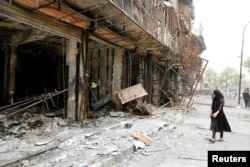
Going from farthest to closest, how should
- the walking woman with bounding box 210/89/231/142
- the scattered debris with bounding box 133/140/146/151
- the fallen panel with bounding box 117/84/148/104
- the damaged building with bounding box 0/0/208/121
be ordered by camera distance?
1. the fallen panel with bounding box 117/84/148/104
2. the walking woman with bounding box 210/89/231/142
3. the damaged building with bounding box 0/0/208/121
4. the scattered debris with bounding box 133/140/146/151

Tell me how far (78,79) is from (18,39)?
10.2 ft

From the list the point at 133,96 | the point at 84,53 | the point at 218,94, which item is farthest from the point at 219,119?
the point at 84,53

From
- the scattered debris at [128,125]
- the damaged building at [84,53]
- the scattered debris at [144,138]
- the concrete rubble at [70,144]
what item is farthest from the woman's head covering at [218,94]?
the damaged building at [84,53]

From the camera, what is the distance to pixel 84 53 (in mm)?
8586

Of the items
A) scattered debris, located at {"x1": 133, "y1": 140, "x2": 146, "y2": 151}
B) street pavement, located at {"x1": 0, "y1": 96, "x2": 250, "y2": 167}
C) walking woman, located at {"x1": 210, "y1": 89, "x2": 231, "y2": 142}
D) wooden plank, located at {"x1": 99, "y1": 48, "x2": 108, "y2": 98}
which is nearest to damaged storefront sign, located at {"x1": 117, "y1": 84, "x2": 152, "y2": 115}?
wooden plank, located at {"x1": 99, "y1": 48, "x2": 108, "y2": 98}

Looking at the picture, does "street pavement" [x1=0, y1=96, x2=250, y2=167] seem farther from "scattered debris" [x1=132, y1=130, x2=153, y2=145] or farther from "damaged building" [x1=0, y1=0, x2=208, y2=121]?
"damaged building" [x1=0, y1=0, x2=208, y2=121]

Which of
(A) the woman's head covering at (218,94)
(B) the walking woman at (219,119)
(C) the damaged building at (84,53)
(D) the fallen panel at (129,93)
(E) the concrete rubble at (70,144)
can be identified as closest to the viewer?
(E) the concrete rubble at (70,144)

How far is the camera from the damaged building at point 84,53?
689cm

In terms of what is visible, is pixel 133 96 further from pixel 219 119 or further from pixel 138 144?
pixel 138 144

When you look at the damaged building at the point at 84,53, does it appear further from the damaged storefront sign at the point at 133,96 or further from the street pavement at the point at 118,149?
the street pavement at the point at 118,149

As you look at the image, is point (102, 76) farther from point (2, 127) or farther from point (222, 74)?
point (222, 74)

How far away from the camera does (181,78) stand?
19.0 m

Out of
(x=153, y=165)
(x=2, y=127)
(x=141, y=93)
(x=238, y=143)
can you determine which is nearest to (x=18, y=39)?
(x=2, y=127)

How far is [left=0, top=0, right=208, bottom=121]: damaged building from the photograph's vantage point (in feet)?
22.6
